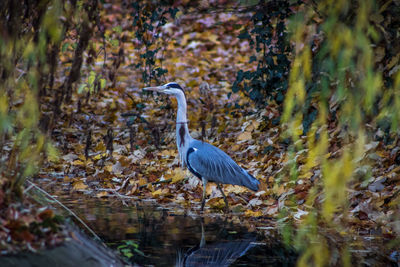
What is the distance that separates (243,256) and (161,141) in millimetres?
4328

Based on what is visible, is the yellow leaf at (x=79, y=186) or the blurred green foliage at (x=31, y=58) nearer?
the blurred green foliage at (x=31, y=58)

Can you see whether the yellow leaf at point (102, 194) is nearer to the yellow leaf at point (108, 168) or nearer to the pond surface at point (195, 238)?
the pond surface at point (195, 238)

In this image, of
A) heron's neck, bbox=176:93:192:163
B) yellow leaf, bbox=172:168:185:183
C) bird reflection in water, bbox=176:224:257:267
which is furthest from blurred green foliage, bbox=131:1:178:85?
bird reflection in water, bbox=176:224:257:267

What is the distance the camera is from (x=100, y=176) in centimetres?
724

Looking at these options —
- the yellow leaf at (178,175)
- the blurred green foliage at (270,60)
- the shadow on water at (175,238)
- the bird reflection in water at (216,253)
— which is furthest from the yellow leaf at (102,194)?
the blurred green foliage at (270,60)

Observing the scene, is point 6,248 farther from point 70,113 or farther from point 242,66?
point 242,66

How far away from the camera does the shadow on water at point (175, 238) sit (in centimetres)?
413

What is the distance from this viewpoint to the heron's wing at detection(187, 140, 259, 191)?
6.03m

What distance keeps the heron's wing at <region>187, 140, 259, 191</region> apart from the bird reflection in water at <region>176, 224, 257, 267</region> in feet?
4.10

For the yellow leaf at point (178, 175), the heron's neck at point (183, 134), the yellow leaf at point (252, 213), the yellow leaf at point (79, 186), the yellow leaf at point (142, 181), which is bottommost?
the yellow leaf at point (252, 213)

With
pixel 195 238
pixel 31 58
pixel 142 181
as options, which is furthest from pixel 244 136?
pixel 31 58

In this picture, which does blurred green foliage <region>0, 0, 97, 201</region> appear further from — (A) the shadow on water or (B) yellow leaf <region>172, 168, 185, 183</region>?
(B) yellow leaf <region>172, 168, 185, 183</region>

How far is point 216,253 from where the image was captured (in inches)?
172

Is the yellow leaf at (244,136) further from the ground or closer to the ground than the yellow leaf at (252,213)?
further from the ground
